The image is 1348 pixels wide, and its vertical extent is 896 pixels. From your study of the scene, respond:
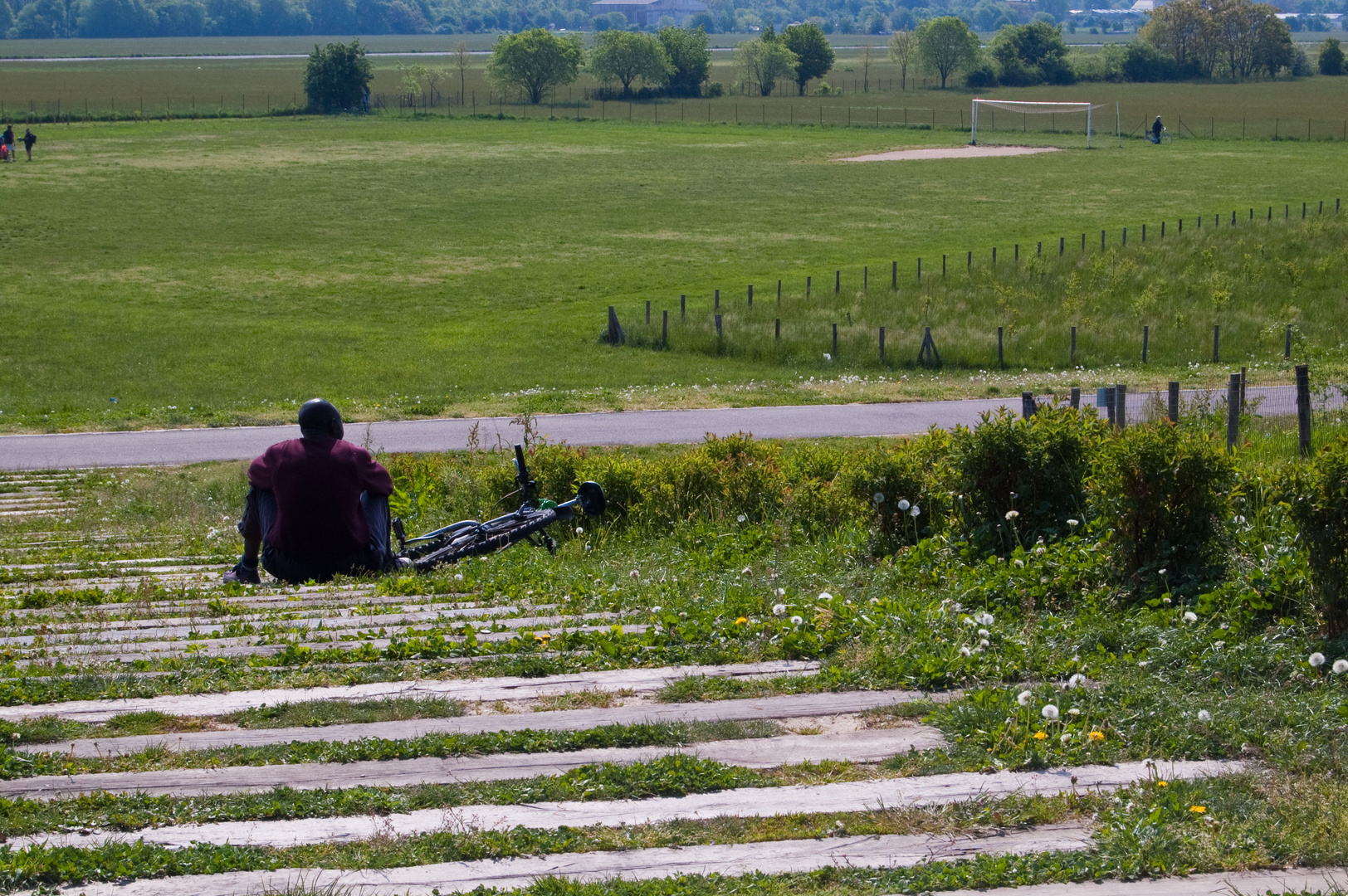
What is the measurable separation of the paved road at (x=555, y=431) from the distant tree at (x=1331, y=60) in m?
156

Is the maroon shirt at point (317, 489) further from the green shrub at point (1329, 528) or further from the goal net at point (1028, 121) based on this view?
the goal net at point (1028, 121)

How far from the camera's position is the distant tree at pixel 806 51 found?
148m

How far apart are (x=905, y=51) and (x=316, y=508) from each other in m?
181

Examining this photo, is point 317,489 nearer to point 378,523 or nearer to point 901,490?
point 378,523

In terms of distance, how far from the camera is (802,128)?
97.4 meters

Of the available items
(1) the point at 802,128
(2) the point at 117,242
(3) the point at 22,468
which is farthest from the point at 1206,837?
(1) the point at 802,128

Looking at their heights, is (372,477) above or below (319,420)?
below

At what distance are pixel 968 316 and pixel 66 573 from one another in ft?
74.7

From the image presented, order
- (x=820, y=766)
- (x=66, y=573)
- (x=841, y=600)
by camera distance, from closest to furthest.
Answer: (x=820, y=766), (x=841, y=600), (x=66, y=573)

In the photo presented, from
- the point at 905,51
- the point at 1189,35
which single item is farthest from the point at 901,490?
the point at 905,51

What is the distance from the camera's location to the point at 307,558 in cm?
798

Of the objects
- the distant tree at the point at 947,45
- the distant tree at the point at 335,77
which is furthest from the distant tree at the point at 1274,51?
the distant tree at the point at 335,77

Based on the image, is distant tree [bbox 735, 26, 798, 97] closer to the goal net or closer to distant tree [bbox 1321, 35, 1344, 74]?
the goal net

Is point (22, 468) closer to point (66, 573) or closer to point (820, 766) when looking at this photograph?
point (66, 573)
